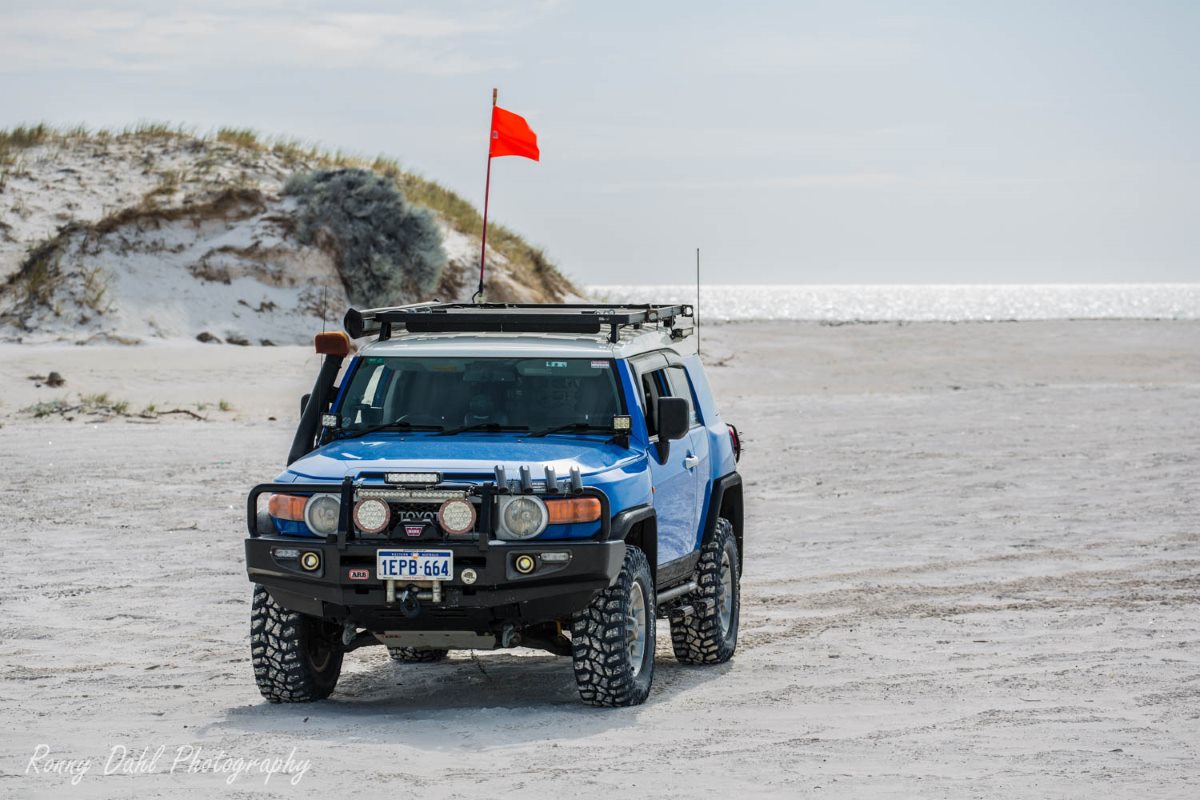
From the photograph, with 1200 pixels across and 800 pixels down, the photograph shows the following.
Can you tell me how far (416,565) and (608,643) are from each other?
1.04m

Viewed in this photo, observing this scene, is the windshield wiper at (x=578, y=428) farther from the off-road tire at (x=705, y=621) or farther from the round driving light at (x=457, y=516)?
the off-road tire at (x=705, y=621)

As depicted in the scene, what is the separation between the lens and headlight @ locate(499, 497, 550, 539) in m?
8.16

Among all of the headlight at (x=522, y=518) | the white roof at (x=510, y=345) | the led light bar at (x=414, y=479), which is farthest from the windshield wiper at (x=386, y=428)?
the headlight at (x=522, y=518)

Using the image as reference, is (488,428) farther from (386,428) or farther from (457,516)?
(457,516)

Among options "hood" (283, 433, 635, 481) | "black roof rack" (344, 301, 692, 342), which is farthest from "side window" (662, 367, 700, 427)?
"hood" (283, 433, 635, 481)

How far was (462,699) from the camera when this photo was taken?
30.4ft

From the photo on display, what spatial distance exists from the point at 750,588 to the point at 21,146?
1217 inches

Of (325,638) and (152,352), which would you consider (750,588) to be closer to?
(325,638)

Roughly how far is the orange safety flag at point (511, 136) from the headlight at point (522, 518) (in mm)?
5354

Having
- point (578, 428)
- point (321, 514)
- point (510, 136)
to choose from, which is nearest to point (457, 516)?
point (321, 514)

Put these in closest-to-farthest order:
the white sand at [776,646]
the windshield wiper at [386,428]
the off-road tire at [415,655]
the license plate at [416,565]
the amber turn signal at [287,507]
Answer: the white sand at [776,646] < the license plate at [416,565] < the amber turn signal at [287,507] < the windshield wiper at [386,428] < the off-road tire at [415,655]

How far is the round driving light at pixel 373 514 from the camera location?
809 cm

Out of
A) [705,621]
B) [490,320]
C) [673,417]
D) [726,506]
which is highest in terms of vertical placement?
[490,320]

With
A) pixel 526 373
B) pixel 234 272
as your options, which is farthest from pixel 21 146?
pixel 526 373
